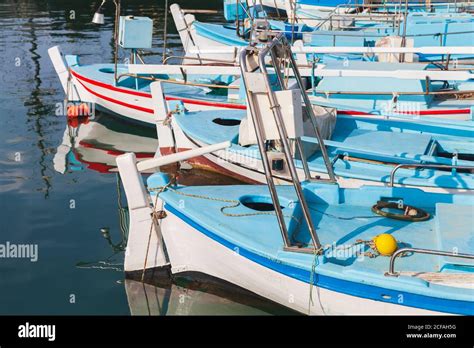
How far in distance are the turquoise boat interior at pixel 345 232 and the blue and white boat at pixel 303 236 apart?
0.04 ft

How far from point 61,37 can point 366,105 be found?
18856 millimetres

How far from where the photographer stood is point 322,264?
8039 mm

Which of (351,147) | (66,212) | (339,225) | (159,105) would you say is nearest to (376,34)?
(159,105)

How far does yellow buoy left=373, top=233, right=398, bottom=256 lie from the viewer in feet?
26.7

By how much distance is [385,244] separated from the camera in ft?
26.7

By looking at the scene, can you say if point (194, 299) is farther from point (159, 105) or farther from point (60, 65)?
point (60, 65)

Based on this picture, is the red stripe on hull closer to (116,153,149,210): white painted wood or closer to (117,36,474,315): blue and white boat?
(117,36,474,315): blue and white boat

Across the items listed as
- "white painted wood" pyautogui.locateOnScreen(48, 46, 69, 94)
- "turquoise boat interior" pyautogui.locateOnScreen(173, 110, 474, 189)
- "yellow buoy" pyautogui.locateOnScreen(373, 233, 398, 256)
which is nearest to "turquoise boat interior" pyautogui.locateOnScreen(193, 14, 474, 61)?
"white painted wood" pyautogui.locateOnScreen(48, 46, 69, 94)

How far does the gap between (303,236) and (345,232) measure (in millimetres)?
514

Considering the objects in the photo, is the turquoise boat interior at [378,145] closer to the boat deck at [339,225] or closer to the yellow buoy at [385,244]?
the boat deck at [339,225]

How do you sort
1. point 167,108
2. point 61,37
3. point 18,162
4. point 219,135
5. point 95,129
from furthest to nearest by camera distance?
point 61,37
point 95,129
point 18,162
point 167,108
point 219,135

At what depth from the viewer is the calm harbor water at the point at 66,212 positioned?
951 centimetres
